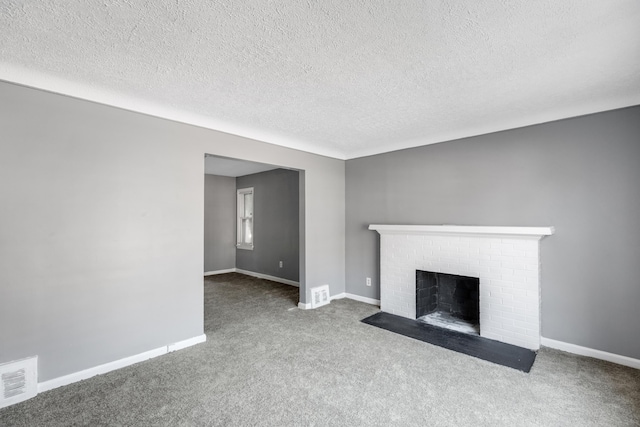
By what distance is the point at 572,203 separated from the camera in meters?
2.90

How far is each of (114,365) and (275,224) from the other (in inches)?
157

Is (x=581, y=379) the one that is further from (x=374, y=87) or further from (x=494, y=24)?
(x=374, y=87)

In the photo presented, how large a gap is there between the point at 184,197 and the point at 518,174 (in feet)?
11.7

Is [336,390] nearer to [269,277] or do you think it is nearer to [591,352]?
[591,352]

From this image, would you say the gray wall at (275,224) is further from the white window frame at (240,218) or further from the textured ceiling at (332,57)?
the textured ceiling at (332,57)

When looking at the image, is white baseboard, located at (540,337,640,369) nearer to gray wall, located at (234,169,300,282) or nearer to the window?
gray wall, located at (234,169,300,282)

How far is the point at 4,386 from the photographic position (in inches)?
81.2

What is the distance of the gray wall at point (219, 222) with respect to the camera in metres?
6.94

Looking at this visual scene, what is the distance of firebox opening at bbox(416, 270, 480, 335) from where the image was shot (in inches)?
143

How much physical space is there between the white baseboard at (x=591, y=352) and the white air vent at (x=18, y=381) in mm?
4490

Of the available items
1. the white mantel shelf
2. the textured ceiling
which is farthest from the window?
the textured ceiling

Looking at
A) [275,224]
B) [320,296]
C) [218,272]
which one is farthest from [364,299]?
[218,272]

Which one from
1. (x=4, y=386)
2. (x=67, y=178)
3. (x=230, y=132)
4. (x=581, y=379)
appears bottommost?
(x=581, y=379)

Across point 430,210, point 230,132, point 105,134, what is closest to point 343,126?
point 230,132
